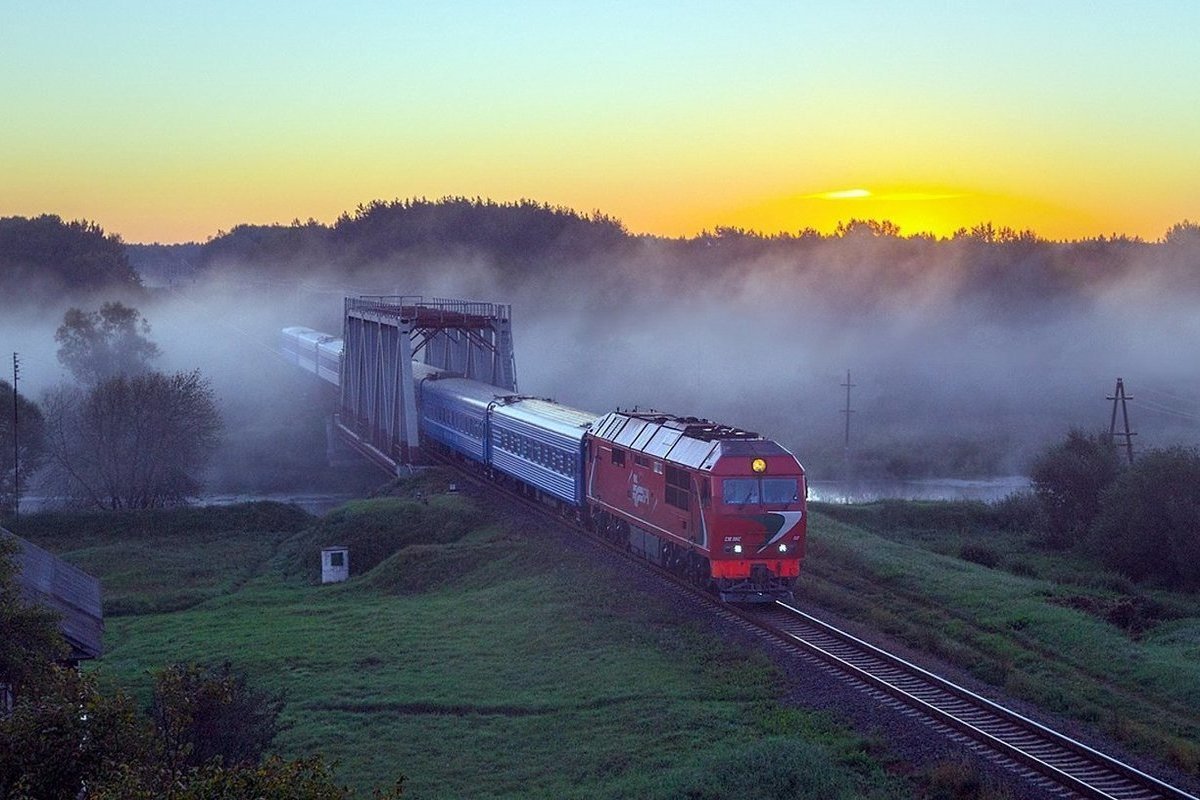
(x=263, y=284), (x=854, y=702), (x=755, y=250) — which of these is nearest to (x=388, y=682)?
(x=854, y=702)

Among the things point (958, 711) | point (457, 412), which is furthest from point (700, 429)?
point (457, 412)

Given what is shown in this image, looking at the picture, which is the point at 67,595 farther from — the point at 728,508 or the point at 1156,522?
the point at 1156,522

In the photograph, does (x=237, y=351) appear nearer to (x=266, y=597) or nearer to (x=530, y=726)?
(x=266, y=597)

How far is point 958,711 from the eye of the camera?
19.2 m

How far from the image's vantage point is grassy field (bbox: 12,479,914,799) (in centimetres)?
1798

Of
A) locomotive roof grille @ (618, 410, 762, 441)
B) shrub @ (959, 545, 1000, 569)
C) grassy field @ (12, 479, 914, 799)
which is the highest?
locomotive roof grille @ (618, 410, 762, 441)

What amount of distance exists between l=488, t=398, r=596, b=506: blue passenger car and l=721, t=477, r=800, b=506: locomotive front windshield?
350 inches

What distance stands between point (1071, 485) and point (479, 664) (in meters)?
28.9

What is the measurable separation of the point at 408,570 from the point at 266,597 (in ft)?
14.3

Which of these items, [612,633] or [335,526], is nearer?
[612,633]

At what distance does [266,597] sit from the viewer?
3606cm

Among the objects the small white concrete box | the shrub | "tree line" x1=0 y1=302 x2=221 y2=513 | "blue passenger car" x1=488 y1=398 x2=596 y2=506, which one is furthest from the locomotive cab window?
"tree line" x1=0 y1=302 x2=221 y2=513

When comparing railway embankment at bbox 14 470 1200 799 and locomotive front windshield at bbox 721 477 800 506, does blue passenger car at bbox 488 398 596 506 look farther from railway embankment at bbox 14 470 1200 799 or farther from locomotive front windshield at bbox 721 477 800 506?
locomotive front windshield at bbox 721 477 800 506

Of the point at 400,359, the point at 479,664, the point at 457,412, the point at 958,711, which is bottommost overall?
the point at 479,664
